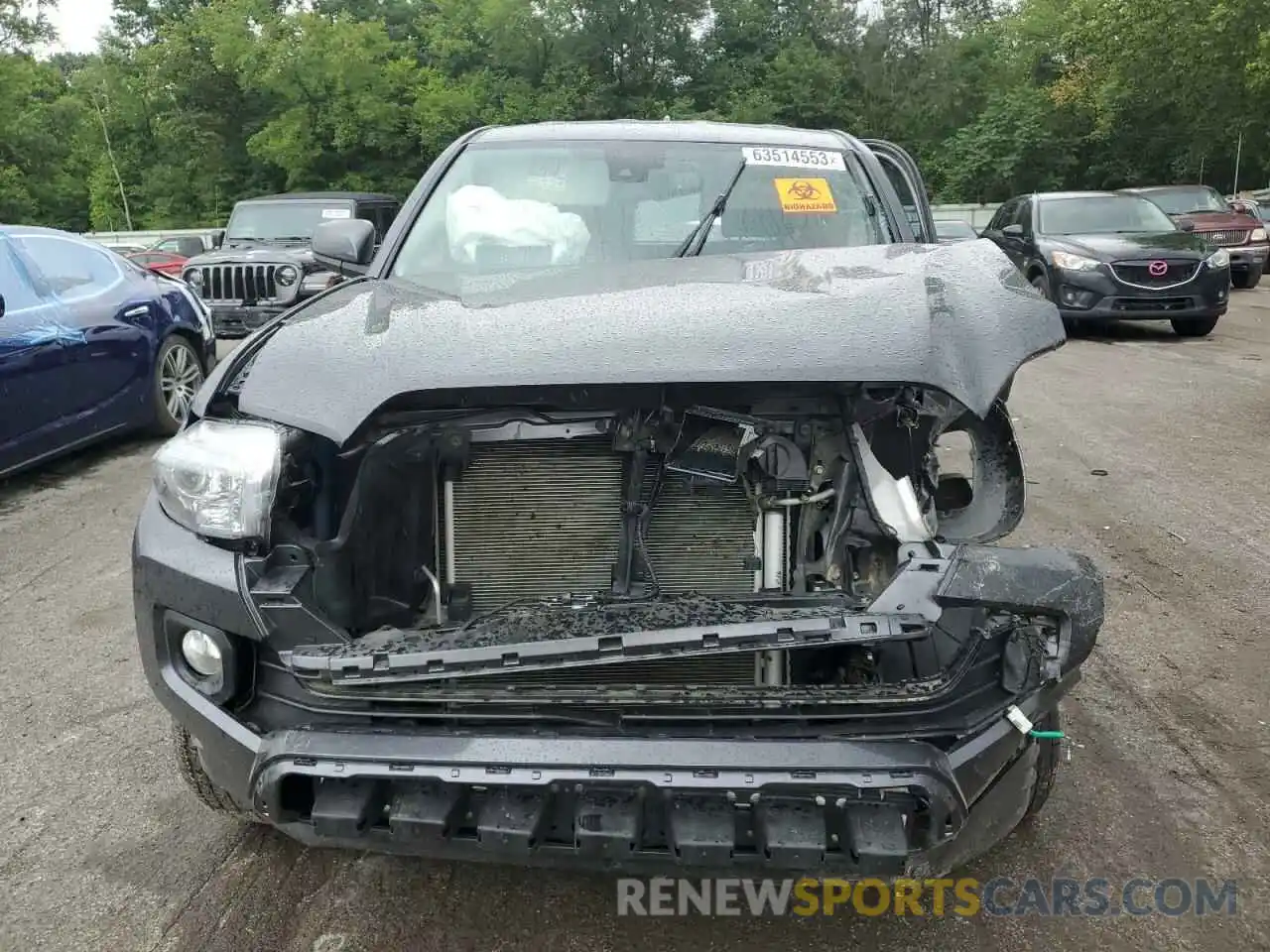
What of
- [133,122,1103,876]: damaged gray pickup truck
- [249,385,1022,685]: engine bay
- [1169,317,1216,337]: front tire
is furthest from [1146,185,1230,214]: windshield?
[249,385,1022,685]: engine bay

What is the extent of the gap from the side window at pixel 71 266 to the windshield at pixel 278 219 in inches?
221

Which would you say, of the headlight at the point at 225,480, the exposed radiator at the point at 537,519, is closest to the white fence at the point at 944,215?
the exposed radiator at the point at 537,519

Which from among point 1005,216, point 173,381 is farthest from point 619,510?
point 1005,216

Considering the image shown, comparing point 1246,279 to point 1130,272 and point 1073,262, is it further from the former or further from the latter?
point 1073,262

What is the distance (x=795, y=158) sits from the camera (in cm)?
368

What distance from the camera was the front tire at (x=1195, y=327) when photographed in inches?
426

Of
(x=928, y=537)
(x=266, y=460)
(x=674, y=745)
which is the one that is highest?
(x=266, y=460)

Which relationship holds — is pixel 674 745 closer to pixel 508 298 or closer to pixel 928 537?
pixel 928 537

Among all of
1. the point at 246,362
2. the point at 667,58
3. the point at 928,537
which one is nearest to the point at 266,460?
the point at 246,362

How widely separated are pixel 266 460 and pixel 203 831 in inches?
44.8

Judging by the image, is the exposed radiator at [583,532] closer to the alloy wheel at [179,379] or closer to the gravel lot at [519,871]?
the gravel lot at [519,871]

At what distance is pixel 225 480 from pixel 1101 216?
38.4ft

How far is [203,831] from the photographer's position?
255 centimetres

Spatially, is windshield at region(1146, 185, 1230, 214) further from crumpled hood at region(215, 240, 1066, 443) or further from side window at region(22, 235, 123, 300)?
crumpled hood at region(215, 240, 1066, 443)
